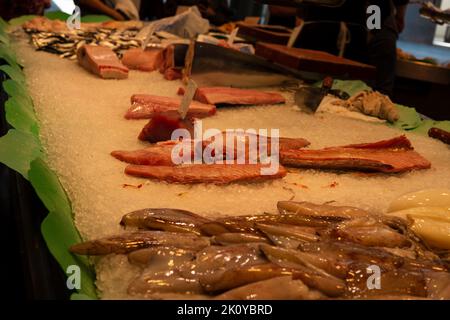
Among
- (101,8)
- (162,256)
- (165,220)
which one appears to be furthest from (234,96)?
(101,8)

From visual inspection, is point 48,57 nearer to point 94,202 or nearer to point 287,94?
point 287,94

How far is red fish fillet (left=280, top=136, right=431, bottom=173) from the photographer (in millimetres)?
2334

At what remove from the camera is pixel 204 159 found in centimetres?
228

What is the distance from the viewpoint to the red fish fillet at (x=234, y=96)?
10.7ft

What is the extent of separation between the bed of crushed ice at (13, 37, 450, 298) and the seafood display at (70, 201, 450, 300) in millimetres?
85

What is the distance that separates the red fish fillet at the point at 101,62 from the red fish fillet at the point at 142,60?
122mm

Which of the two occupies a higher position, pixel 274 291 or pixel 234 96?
pixel 274 291

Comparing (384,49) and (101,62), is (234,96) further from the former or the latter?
(384,49)

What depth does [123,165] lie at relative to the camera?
2213 mm

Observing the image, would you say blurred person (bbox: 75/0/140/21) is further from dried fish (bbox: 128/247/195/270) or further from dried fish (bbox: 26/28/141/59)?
dried fish (bbox: 128/247/195/270)

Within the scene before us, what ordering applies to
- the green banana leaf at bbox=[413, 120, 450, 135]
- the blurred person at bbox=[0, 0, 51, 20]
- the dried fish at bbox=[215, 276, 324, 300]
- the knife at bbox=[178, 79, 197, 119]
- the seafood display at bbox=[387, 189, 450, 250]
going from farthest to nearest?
the blurred person at bbox=[0, 0, 51, 20] < the green banana leaf at bbox=[413, 120, 450, 135] < the knife at bbox=[178, 79, 197, 119] < the seafood display at bbox=[387, 189, 450, 250] < the dried fish at bbox=[215, 276, 324, 300]

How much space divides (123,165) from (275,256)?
103cm

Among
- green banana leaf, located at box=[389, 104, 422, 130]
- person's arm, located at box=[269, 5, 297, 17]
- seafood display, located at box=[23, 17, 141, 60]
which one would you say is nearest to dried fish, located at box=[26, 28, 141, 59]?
seafood display, located at box=[23, 17, 141, 60]
